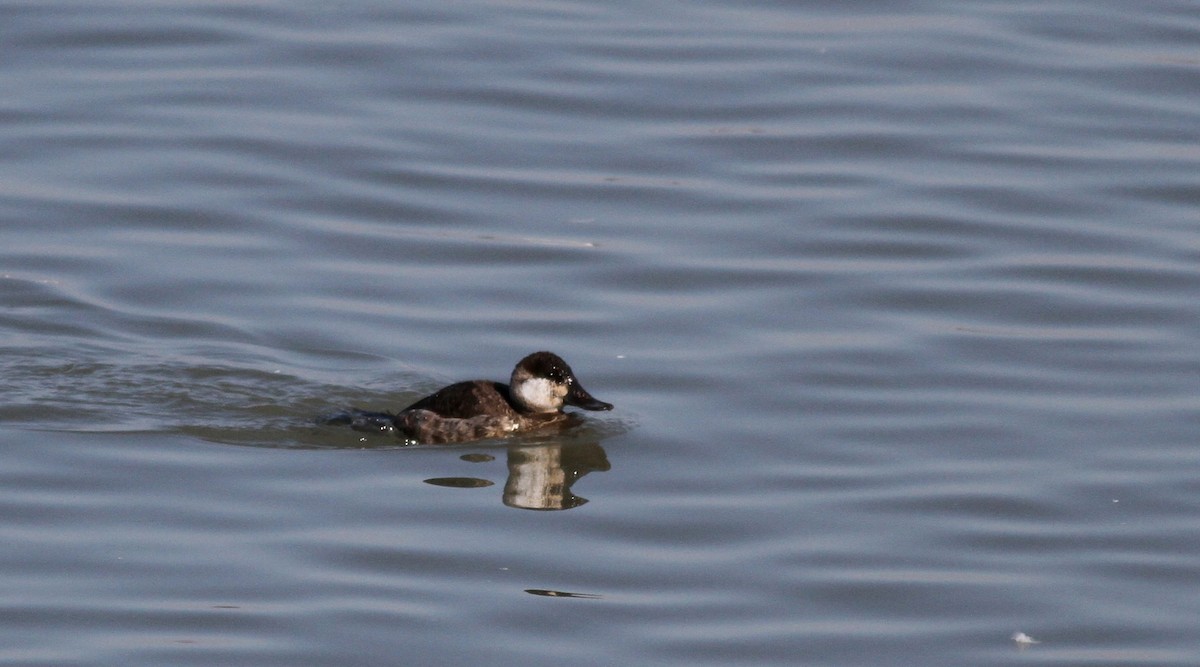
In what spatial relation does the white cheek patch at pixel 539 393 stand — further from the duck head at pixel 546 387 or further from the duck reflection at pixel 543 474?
the duck reflection at pixel 543 474

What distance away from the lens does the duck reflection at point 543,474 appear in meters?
9.73

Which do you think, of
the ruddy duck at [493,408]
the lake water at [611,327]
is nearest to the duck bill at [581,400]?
the ruddy duck at [493,408]

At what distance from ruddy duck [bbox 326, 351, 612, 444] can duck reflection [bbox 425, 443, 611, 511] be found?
0.14 meters

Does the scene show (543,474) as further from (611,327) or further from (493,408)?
(611,327)

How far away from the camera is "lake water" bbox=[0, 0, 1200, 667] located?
841cm

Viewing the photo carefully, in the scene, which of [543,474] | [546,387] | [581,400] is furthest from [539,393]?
[543,474]

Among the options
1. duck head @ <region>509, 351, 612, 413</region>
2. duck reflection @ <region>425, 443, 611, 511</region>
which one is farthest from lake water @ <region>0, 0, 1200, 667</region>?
duck head @ <region>509, 351, 612, 413</region>

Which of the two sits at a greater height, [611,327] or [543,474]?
[611,327]

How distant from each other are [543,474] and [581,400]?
583mm

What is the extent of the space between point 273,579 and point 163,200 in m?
5.80

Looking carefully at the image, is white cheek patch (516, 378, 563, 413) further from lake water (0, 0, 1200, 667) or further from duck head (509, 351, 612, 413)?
lake water (0, 0, 1200, 667)

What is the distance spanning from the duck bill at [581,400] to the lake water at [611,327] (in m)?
0.13

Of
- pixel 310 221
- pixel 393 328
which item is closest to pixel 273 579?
pixel 393 328

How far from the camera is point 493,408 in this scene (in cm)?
1060
